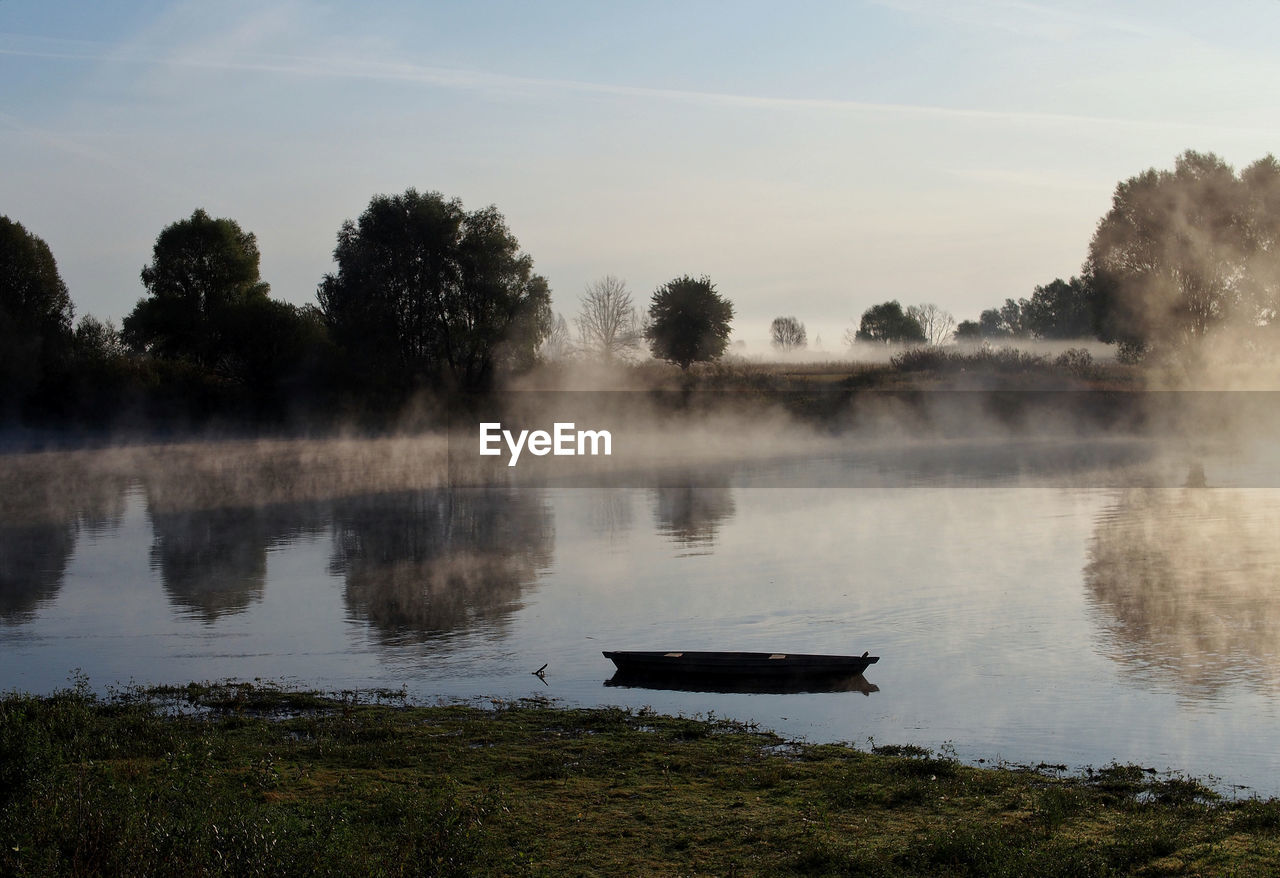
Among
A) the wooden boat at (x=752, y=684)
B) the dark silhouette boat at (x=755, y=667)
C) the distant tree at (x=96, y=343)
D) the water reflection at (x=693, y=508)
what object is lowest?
the wooden boat at (x=752, y=684)

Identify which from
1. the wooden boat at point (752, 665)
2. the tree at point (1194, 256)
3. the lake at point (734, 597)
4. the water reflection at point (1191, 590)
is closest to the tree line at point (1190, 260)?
the tree at point (1194, 256)

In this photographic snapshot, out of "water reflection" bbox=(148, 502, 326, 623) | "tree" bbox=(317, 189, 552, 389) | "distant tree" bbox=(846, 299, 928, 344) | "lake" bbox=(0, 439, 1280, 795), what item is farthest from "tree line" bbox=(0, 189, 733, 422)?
"distant tree" bbox=(846, 299, 928, 344)

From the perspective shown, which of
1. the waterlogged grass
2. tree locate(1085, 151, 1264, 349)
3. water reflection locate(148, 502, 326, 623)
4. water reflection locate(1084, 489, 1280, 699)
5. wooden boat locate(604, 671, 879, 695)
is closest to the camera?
the waterlogged grass

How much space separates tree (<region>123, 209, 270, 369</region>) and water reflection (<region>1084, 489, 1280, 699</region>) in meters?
63.2

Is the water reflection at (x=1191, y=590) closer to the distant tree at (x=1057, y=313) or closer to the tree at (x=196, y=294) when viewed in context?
the tree at (x=196, y=294)

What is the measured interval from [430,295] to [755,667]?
6854cm

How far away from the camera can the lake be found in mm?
18656

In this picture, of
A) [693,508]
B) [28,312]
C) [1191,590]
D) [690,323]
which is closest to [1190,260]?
[690,323]

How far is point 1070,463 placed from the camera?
68.0 meters

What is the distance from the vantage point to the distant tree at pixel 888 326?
136 m

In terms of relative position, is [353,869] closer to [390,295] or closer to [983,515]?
[983,515]

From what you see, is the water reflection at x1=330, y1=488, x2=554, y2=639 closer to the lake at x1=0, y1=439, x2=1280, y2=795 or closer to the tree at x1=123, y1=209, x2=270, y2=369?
the lake at x1=0, y1=439, x2=1280, y2=795

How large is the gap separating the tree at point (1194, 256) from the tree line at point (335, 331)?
4306cm

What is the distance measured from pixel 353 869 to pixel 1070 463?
64823mm
